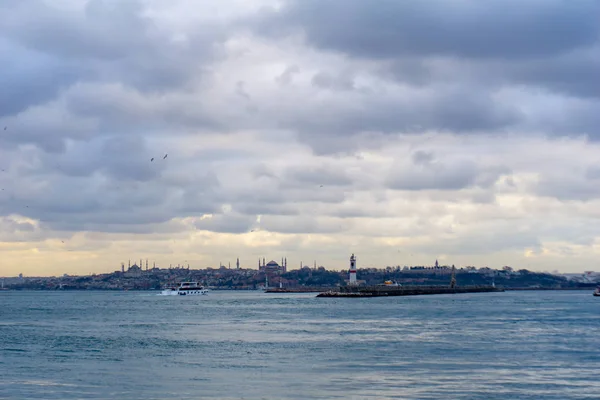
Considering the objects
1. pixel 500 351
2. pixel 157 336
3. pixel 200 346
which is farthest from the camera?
pixel 157 336

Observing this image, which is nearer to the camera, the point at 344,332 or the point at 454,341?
the point at 454,341


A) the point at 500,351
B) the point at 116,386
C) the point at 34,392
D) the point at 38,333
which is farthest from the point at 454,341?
the point at 38,333

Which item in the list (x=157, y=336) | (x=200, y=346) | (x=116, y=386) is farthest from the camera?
(x=157, y=336)

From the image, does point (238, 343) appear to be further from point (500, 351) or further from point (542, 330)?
point (542, 330)

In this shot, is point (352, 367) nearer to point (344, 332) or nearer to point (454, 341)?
point (454, 341)

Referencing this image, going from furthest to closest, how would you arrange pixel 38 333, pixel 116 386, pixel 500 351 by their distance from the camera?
pixel 38 333, pixel 500 351, pixel 116 386

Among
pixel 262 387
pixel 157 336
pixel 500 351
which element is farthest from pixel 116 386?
pixel 157 336

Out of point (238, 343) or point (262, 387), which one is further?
point (238, 343)

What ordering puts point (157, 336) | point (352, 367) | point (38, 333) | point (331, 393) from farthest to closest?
point (38, 333), point (157, 336), point (352, 367), point (331, 393)
